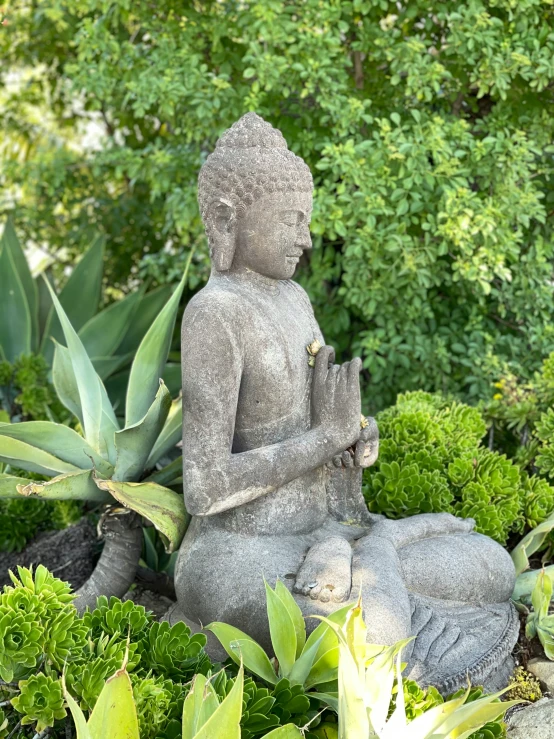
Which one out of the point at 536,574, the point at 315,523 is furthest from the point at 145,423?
the point at 536,574

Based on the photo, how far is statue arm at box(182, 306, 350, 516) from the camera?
2.71 metres

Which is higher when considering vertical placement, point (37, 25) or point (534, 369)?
point (37, 25)

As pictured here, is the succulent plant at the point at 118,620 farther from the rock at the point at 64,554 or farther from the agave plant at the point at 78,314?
the agave plant at the point at 78,314

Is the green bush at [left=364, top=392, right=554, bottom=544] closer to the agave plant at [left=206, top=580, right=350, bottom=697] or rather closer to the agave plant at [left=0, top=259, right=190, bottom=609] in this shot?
the agave plant at [left=0, top=259, right=190, bottom=609]

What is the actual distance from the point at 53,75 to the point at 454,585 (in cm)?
604

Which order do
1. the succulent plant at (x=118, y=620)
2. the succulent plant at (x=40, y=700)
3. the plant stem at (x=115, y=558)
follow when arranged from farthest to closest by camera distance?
1. the plant stem at (x=115, y=558)
2. the succulent plant at (x=118, y=620)
3. the succulent plant at (x=40, y=700)

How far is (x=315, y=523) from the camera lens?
9.89ft

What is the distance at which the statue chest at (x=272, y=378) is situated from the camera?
2844 mm

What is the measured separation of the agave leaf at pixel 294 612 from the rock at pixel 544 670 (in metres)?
0.97

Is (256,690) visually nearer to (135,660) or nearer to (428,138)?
(135,660)

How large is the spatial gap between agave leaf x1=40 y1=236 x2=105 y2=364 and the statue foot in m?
3.52

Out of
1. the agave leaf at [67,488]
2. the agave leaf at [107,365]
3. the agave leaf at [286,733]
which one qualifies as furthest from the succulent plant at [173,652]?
the agave leaf at [107,365]

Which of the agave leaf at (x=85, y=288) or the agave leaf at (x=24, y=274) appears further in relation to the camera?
the agave leaf at (x=85, y=288)

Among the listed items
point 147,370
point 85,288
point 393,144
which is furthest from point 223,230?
point 85,288
